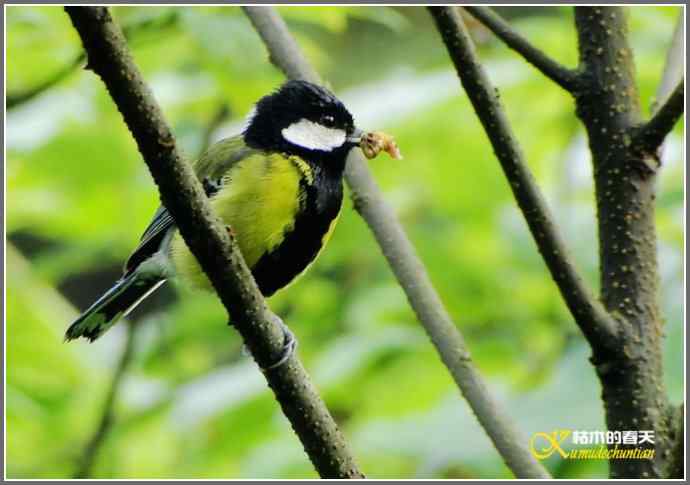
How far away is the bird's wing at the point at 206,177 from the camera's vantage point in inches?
76.1

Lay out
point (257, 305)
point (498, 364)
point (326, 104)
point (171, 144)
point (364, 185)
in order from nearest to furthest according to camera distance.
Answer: point (171, 144) → point (257, 305) → point (364, 185) → point (326, 104) → point (498, 364)

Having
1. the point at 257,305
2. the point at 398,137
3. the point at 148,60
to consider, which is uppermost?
the point at 148,60

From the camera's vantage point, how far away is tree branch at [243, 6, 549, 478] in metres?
1.64

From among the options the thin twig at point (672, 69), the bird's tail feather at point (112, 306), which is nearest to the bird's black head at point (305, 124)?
the bird's tail feather at point (112, 306)

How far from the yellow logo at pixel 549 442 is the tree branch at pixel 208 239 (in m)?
0.50

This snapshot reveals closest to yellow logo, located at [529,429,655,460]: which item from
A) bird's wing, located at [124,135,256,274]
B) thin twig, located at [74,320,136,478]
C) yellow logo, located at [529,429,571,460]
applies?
yellow logo, located at [529,429,571,460]

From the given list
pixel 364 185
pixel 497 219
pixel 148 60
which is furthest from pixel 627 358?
pixel 148 60

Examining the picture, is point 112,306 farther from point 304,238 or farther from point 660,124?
point 660,124

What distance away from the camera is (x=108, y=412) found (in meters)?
2.13

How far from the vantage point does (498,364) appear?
226 cm

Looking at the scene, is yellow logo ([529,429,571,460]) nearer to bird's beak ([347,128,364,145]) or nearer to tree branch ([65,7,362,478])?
tree branch ([65,7,362,478])

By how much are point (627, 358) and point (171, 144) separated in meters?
0.90

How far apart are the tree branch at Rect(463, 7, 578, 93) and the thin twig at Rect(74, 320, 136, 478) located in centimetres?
108

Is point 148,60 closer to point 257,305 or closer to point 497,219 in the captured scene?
point 497,219
